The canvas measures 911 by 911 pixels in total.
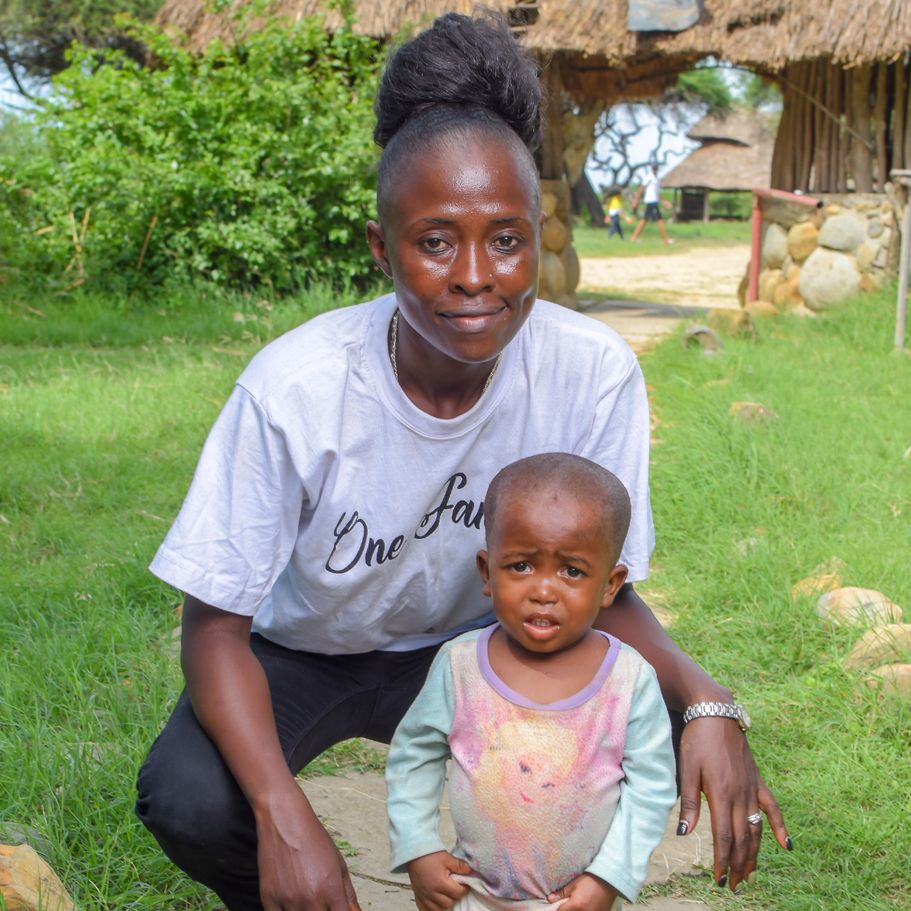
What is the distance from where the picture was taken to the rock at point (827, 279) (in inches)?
341

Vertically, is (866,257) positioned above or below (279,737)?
above

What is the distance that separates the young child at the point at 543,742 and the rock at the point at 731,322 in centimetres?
604

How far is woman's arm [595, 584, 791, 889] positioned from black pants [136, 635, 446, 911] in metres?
0.47

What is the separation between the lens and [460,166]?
179 cm

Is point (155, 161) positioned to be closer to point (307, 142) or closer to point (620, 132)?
point (307, 142)

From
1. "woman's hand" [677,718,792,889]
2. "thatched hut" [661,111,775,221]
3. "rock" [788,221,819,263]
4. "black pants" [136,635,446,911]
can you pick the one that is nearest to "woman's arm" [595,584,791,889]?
"woman's hand" [677,718,792,889]

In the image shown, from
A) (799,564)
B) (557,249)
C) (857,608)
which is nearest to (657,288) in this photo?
(557,249)

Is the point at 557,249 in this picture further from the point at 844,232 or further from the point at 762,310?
the point at 844,232

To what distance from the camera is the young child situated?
1.69 meters

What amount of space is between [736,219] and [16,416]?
31.0m

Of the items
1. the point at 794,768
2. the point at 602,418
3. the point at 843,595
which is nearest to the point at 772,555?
the point at 843,595

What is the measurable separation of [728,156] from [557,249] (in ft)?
72.2

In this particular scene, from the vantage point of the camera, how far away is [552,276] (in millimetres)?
9766

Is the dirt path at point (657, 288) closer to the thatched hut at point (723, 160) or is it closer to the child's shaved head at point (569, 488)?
the child's shaved head at point (569, 488)
